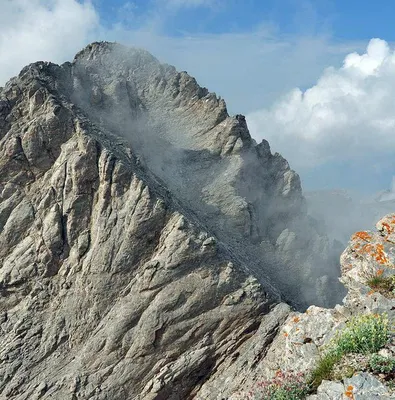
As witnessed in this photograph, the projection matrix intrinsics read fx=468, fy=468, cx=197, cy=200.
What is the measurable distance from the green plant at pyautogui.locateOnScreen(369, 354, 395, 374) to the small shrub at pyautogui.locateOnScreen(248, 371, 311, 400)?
2.26m

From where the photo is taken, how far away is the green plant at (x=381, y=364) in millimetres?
11961

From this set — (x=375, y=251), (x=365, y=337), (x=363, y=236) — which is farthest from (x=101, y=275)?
(x=365, y=337)

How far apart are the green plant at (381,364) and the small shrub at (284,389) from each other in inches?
88.9

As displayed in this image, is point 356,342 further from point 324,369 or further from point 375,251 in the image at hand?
point 375,251

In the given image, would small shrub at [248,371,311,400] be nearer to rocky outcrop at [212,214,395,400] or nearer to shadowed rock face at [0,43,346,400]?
rocky outcrop at [212,214,395,400]

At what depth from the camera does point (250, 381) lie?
87.4ft

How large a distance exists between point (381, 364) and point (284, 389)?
303 cm

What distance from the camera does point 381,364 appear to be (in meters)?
12.2

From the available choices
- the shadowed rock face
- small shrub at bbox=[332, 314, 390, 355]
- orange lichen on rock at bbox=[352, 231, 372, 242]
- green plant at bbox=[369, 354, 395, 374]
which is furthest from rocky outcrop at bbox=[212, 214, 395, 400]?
the shadowed rock face

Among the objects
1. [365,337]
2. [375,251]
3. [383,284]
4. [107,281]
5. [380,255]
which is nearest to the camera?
[365,337]

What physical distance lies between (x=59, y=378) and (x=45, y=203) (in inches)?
480

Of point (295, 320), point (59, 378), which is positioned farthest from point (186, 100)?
point (295, 320)

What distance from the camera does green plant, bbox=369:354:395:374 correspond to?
11961 millimetres

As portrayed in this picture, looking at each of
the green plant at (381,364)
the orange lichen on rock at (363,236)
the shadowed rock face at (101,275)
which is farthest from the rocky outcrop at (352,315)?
the shadowed rock face at (101,275)
